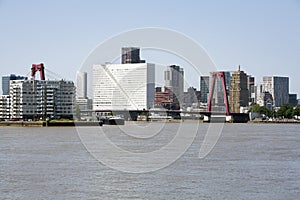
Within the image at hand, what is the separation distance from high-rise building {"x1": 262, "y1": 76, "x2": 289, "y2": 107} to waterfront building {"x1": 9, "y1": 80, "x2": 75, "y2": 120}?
156ft

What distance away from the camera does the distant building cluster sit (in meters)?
41.9

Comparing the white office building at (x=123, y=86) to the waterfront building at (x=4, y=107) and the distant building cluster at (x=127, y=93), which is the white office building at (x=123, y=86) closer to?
the distant building cluster at (x=127, y=93)

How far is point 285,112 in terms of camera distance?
196ft

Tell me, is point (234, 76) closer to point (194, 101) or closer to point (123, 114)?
point (194, 101)

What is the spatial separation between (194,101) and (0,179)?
69855 mm

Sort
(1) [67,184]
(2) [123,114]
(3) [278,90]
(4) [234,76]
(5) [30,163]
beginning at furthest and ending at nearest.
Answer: (3) [278,90] < (4) [234,76] < (2) [123,114] < (5) [30,163] < (1) [67,184]

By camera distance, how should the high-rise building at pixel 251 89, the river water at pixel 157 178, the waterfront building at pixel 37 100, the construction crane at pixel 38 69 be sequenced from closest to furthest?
1. the river water at pixel 157 178
2. the waterfront building at pixel 37 100
3. the construction crane at pixel 38 69
4. the high-rise building at pixel 251 89

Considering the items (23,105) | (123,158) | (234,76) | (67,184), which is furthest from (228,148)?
(234,76)

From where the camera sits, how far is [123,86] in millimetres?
63375

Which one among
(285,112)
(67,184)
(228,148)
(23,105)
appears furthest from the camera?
(285,112)

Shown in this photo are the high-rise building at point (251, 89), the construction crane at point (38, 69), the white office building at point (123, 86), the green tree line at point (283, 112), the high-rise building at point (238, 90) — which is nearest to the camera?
the construction crane at point (38, 69)

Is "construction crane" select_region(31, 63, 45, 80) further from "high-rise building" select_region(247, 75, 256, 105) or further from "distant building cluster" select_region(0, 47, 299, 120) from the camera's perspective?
"high-rise building" select_region(247, 75, 256, 105)

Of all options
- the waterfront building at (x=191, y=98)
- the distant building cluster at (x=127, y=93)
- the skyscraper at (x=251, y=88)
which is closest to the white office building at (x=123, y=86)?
the distant building cluster at (x=127, y=93)

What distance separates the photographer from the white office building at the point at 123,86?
6078 cm
